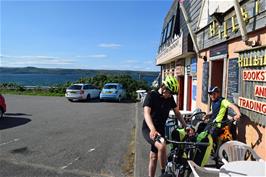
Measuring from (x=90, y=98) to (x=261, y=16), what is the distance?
20.6 meters

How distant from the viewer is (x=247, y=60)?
5.99m

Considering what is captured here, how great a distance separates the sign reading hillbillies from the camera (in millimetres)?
5293

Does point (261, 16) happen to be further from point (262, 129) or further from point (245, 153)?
point (245, 153)

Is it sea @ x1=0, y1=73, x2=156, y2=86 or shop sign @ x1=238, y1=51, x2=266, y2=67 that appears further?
sea @ x1=0, y1=73, x2=156, y2=86

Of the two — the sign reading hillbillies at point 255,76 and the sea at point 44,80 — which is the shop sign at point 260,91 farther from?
the sea at point 44,80

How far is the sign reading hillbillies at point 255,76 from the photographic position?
5293 mm

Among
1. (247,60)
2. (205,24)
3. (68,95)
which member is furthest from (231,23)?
(68,95)

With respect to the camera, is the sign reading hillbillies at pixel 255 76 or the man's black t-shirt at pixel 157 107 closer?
the man's black t-shirt at pixel 157 107

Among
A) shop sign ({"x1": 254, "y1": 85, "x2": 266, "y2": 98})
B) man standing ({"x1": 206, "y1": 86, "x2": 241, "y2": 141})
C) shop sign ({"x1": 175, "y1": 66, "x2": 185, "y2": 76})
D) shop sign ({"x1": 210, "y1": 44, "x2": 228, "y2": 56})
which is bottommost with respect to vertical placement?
man standing ({"x1": 206, "y1": 86, "x2": 241, "y2": 141})

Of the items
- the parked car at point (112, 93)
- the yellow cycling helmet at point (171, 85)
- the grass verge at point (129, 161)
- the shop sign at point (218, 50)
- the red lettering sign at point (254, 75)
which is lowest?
the grass verge at point (129, 161)

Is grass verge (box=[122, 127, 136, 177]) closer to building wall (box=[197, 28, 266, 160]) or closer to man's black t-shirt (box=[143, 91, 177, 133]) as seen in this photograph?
man's black t-shirt (box=[143, 91, 177, 133])

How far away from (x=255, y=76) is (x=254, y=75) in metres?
0.05

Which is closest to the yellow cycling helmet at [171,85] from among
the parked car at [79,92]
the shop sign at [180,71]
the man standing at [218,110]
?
the man standing at [218,110]

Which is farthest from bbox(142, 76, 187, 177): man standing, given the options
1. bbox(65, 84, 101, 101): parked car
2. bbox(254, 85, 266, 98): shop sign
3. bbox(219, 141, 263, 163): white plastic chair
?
bbox(65, 84, 101, 101): parked car
